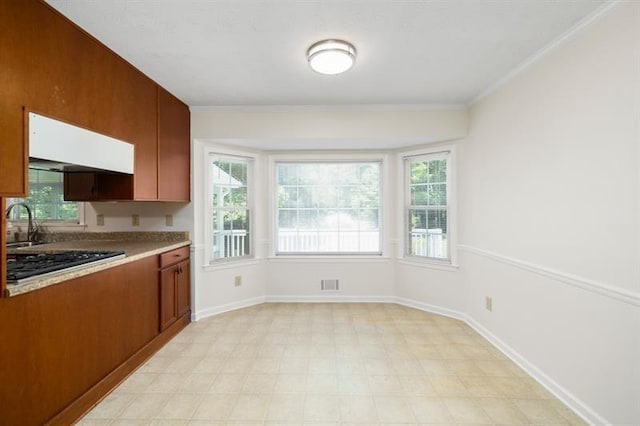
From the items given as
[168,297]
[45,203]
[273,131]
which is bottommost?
[168,297]

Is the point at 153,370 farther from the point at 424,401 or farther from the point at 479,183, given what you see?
the point at 479,183

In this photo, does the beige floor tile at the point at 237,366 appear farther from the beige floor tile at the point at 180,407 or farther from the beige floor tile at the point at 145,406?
the beige floor tile at the point at 145,406

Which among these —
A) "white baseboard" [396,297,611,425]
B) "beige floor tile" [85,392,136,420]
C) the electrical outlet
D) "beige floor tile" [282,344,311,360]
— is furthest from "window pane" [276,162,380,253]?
"beige floor tile" [85,392,136,420]

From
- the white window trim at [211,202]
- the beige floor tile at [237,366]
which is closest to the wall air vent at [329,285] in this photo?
the white window trim at [211,202]

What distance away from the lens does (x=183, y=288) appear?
3342mm

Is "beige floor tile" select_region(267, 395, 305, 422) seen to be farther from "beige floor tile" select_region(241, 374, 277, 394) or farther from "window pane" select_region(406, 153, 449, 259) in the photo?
"window pane" select_region(406, 153, 449, 259)

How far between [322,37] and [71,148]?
175cm

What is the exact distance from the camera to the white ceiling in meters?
1.80

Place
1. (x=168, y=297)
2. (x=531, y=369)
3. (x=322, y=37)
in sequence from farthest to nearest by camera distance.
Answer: (x=168, y=297) → (x=531, y=369) → (x=322, y=37)

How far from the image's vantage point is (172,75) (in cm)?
273

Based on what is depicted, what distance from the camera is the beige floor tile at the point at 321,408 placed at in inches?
74.7

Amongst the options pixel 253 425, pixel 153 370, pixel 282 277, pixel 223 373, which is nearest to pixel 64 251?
pixel 153 370

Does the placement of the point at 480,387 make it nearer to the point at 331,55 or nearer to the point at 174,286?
the point at 331,55

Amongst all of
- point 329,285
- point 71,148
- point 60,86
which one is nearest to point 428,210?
point 329,285
